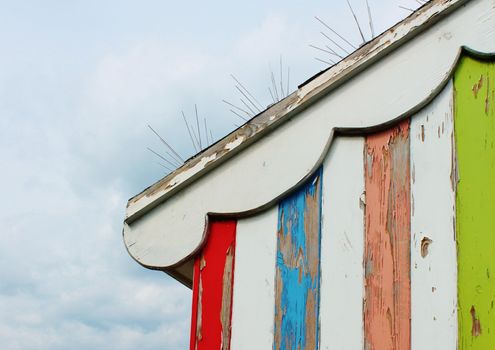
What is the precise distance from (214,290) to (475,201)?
1.08 metres

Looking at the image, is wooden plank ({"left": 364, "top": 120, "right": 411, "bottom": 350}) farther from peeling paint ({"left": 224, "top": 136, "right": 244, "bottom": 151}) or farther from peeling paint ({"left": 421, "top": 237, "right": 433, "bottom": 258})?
peeling paint ({"left": 224, "top": 136, "right": 244, "bottom": 151})

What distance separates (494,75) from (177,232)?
1.40 metres

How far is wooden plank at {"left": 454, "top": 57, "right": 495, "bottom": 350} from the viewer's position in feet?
10.8

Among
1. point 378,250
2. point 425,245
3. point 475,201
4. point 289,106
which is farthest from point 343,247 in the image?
point 289,106

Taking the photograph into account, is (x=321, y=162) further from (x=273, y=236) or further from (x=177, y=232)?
Answer: (x=177, y=232)

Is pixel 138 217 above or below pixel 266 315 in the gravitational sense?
above

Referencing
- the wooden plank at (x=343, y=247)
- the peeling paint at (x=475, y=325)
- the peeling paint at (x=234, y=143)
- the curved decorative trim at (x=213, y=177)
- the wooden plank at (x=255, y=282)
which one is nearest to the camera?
the peeling paint at (x=475, y=325)

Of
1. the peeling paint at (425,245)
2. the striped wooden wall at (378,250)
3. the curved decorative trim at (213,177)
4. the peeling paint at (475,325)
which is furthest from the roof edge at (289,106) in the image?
the peeling paint at (475,325)

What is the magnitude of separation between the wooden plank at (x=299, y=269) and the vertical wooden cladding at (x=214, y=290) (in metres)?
0.21

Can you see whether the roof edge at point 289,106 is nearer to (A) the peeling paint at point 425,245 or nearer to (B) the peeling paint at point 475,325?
(A) the peeling paint at point 425,245

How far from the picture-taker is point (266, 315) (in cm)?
368

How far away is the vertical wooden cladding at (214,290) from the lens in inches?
147

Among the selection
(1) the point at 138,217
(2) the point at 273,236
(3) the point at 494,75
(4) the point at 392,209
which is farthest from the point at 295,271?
(3) the point at 494,75

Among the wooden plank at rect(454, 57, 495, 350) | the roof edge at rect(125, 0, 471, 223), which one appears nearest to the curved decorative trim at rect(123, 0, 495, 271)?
the roof edge at rect(125, 0, 471, 223)
